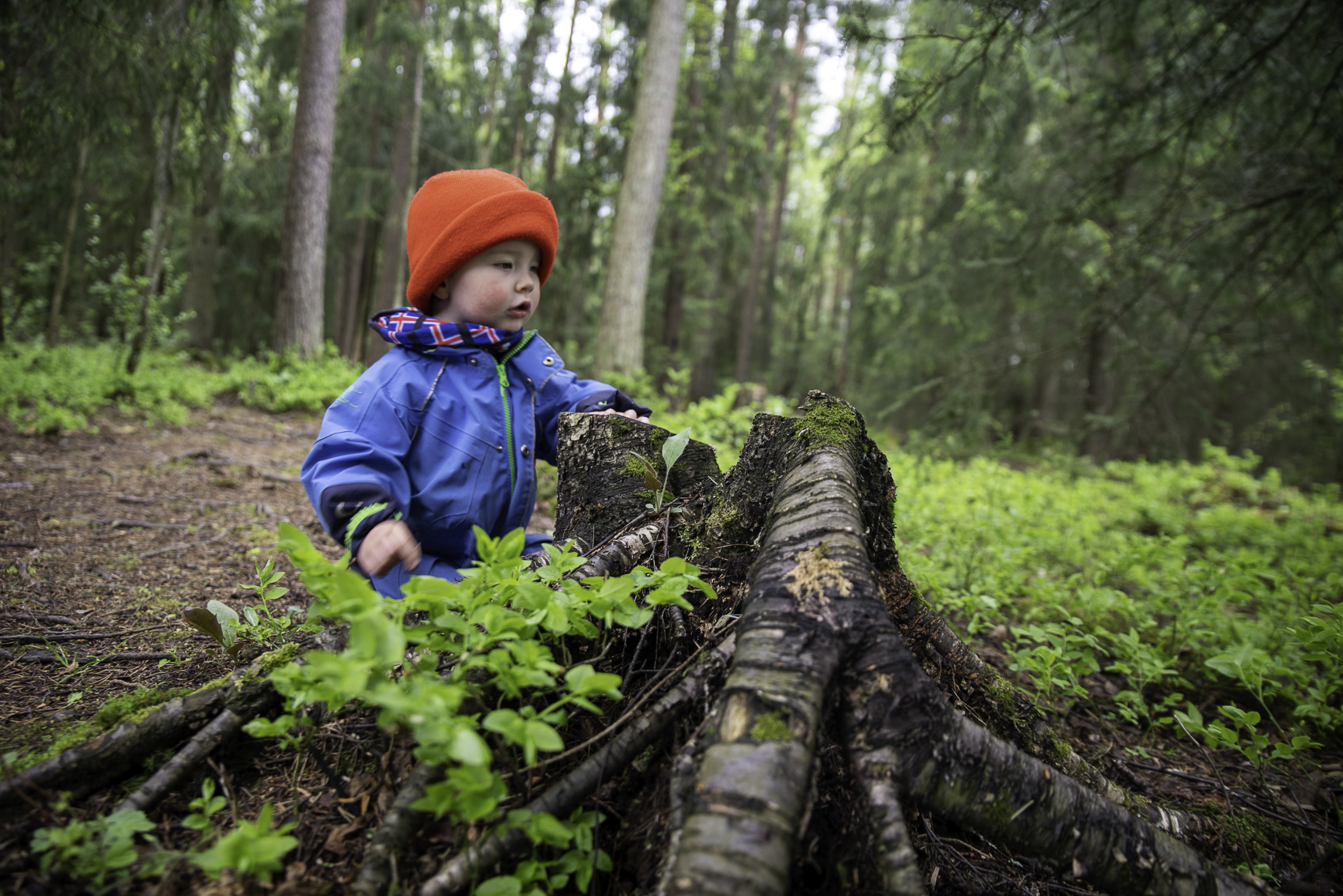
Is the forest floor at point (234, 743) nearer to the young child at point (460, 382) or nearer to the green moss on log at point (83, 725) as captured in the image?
the green moss on log at point (83, 725)

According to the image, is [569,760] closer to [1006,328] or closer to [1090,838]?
[1090,838]

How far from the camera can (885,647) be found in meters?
1.25

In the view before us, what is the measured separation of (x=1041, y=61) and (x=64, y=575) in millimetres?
13061

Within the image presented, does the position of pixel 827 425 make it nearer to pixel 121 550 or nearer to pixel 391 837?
pixel 391 837

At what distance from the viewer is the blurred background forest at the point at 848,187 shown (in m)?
4.85

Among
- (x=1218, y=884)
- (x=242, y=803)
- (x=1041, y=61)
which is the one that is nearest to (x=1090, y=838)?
(x=1218, y=884)

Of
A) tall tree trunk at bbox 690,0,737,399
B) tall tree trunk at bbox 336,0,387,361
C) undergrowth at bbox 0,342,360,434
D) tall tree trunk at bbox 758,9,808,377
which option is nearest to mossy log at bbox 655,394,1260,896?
undergrowth at bbox 0,342,360,434

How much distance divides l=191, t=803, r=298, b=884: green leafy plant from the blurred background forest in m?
4.18

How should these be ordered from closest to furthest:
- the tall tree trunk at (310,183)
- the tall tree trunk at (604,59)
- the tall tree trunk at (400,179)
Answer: the tall tree trunk at (310,183), the tall tree trunk at (400,179), the tall tree trunk at (604,59)

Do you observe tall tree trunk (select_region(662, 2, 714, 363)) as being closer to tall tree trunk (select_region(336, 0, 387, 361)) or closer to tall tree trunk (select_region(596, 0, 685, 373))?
tall tree trunk (select_region(596, 0, 685, 373))

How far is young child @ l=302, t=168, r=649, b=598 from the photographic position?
2152 millimetres

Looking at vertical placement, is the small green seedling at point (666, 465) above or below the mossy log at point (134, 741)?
above

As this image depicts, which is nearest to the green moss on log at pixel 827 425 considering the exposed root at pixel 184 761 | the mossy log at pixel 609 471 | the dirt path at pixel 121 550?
the mossy log at pixel 609 471

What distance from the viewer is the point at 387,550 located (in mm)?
1594
